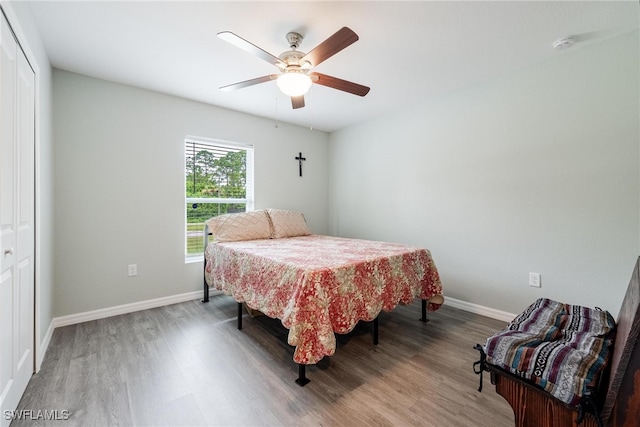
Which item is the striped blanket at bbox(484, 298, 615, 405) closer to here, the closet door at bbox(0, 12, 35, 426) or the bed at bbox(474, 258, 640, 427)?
the bed at bbox(474, 258, 640, 427)

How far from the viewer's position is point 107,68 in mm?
2578

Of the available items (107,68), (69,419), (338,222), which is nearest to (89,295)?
(69,419)

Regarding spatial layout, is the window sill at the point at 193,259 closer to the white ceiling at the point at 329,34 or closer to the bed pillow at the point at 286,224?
the bed pillow at the point at 286,224

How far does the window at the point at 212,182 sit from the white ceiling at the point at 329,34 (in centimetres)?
81

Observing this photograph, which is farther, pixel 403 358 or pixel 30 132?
pixel 403 358

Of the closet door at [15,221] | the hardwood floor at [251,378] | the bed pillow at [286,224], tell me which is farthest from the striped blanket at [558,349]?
the bed pillow at [286,224]

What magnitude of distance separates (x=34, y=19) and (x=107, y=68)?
2.18 feet

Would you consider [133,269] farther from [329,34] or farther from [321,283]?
[329,34]

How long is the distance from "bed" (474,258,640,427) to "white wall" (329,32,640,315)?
4.31 ft

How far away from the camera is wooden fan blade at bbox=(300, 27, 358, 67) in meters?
1.58

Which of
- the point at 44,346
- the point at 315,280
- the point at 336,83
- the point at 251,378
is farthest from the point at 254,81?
the point at 44,346

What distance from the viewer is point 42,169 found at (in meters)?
2.11

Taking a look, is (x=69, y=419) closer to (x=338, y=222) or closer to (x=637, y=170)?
(x=338, y=222)

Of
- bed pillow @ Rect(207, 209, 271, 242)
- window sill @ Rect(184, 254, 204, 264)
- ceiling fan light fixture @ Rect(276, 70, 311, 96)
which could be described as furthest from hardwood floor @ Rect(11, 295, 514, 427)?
ceiling fan light fixture @ Rect(276, 70, 311, 96)
